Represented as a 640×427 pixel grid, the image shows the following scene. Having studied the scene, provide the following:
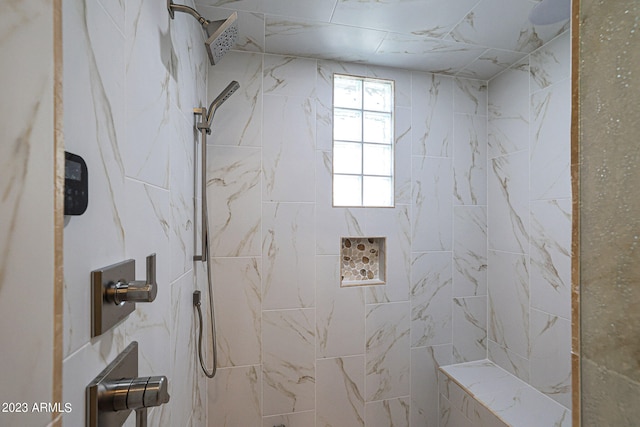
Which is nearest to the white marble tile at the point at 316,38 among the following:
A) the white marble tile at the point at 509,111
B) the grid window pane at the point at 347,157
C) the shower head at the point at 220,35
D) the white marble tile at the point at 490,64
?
the shower head at the point at 220,35

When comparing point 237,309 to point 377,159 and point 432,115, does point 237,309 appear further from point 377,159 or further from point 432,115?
point 432,115

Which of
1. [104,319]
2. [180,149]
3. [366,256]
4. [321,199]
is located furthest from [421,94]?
[104,319]

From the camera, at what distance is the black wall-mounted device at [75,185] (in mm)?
447

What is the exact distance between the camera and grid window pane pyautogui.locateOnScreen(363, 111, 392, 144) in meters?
1.93

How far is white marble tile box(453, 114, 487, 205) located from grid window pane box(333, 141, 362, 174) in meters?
0.68

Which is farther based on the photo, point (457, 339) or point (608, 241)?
point (457, 339)

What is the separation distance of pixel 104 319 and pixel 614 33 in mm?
930

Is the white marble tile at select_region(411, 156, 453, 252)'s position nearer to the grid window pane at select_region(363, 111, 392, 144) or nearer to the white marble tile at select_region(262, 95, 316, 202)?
the grid window pane at select_region(363, 111, 392, 144)

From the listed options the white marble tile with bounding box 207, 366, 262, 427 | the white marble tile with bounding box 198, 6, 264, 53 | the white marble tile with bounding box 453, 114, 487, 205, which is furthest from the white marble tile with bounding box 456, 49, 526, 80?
the white marble tile with bounding box 207, 366, 262, 427

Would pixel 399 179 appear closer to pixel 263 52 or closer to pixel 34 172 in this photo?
pixel 263 52

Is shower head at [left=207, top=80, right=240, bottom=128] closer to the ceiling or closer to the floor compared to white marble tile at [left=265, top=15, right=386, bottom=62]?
closer to the floor

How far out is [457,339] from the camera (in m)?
1.98

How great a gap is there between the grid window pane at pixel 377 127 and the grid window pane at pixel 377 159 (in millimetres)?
47

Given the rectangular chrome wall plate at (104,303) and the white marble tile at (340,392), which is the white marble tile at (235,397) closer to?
the white marble tile at (340,392)
